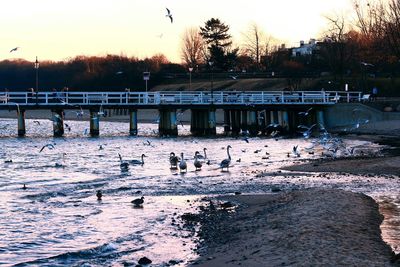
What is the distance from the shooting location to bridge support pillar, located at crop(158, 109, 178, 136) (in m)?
56.0

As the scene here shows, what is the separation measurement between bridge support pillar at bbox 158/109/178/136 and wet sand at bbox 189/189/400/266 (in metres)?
36.7

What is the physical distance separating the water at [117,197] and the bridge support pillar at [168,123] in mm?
15684

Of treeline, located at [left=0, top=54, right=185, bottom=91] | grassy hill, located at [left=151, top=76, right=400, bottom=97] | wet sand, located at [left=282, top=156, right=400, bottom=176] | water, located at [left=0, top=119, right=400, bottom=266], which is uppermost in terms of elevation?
treeline, located at [left=0, top=54, right=185, bottom=91]

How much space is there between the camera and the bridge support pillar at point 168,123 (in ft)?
184

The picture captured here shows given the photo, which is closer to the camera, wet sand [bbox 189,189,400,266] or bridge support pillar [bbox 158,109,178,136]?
wet sand [bbox 189,189,400,266]

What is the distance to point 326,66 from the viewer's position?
339 feet

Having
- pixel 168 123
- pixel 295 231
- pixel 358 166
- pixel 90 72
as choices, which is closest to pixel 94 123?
pixel 168 123

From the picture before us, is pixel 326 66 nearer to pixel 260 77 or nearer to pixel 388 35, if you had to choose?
pixel 260 77

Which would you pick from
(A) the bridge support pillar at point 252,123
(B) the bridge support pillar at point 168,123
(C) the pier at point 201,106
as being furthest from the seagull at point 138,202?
(A) the bridge support pillar at point 252,123

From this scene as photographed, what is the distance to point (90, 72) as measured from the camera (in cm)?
13700

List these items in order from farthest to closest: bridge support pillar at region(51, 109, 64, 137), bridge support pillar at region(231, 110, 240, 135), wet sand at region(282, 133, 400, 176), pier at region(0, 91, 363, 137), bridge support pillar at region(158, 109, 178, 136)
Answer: bridge support pillar at region(231, 110, 240, 135), bridge support pillar at region(51, 109, 64, 137), bridge support pillar at region(158, 109, 178, 136), pier at region(0, 91, 363, 137), wet sand at region(282, 133, 400, 176)

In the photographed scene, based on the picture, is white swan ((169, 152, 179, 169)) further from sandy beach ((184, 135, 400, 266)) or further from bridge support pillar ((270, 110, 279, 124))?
bridge support pillar ((270, 110, 279, 124))

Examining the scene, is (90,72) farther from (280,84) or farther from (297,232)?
(297,232)

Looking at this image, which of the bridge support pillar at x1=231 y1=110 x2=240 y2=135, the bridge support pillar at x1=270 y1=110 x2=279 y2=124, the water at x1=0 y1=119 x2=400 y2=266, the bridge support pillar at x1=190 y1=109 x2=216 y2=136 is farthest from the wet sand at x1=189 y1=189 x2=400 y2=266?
the bridge support pillar at x1=231 y1=110 x2=240 y2=135
